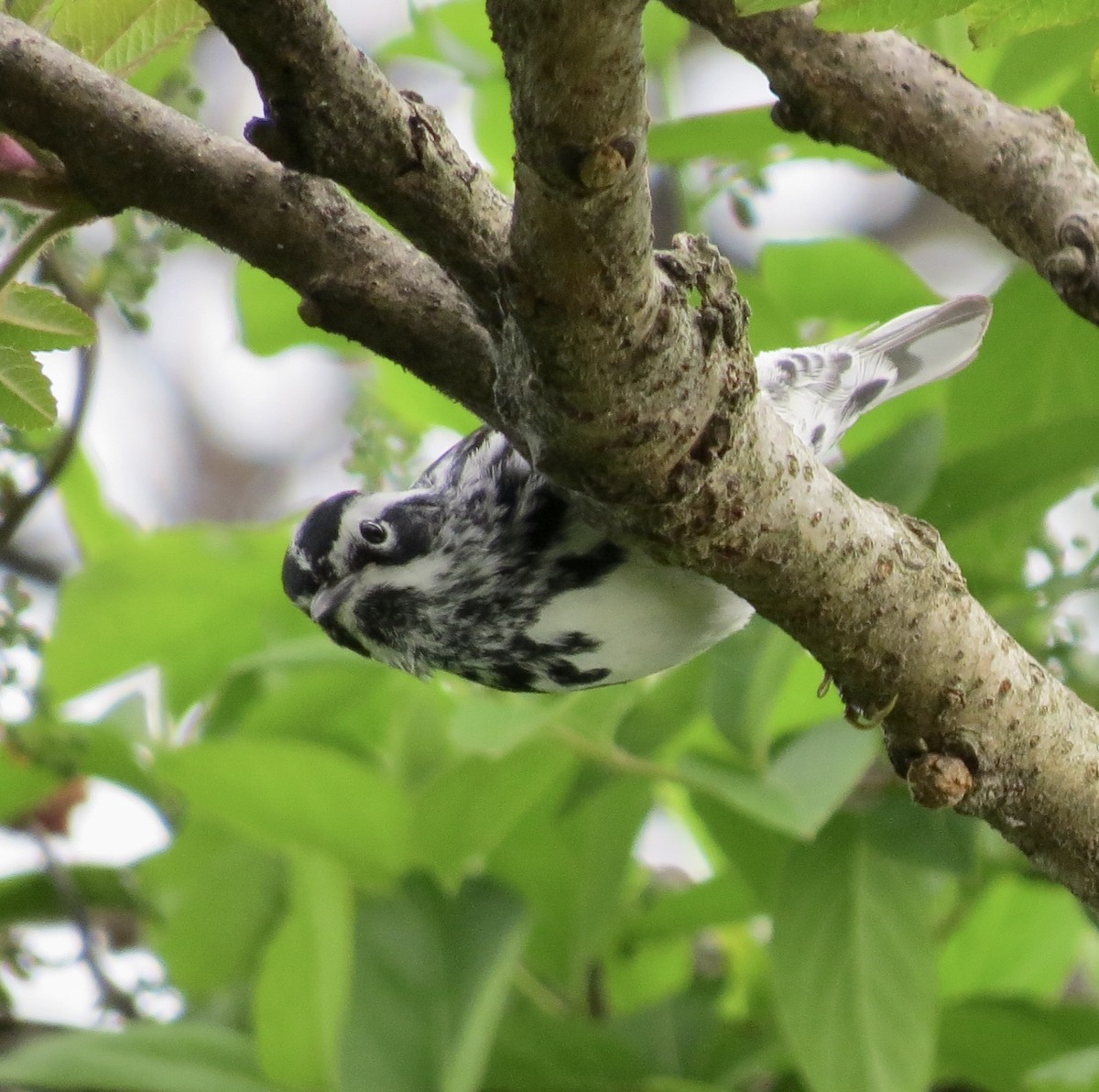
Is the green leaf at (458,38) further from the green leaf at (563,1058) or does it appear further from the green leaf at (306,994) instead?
the green leaf at (563,1058)

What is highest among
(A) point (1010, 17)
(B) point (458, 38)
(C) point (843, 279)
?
(A) point (1010, 17)

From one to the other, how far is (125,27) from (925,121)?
596mm

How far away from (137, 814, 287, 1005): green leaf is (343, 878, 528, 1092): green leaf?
18cm

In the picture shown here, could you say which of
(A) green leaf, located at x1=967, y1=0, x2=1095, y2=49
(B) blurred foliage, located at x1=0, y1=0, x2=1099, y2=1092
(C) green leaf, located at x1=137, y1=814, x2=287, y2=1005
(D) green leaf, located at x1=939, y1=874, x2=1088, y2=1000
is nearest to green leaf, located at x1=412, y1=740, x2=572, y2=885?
(B) blurred foliage, located at x1=0, y1=0, x2=1099, y2=1092

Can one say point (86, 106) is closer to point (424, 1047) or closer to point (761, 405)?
point (761, 405)

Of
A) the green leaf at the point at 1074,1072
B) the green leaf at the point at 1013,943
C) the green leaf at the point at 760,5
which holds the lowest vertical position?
the green leaf at the point at 1013,943

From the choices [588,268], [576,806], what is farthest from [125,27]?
[576,806]

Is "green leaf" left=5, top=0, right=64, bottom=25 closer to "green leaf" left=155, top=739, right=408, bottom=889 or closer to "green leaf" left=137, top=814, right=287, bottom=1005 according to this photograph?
"green leaf" left=155, top=739, right=408, bottom=889

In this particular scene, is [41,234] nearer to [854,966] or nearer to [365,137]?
[365,137]

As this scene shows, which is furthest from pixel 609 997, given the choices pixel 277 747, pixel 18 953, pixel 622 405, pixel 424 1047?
pixel 622 405

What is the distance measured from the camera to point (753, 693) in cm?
133

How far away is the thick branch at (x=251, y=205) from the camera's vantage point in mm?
781

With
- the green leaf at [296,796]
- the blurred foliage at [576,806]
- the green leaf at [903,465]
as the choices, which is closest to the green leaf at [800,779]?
the blurred foliage at [576,806]

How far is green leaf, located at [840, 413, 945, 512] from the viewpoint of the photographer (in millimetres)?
1295
